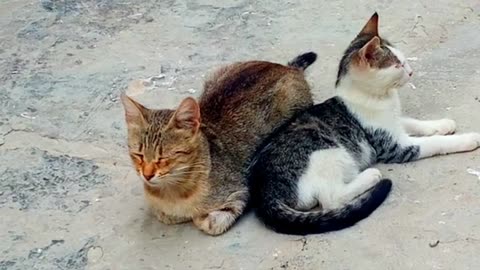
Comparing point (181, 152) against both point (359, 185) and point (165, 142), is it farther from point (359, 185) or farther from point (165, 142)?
point (359, 185)

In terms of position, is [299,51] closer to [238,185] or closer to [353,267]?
[238,185]

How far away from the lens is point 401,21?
4.70 meters

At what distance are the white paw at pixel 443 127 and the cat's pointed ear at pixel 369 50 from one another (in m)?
0.43

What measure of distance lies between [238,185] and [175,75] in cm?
109

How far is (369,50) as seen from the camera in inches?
140

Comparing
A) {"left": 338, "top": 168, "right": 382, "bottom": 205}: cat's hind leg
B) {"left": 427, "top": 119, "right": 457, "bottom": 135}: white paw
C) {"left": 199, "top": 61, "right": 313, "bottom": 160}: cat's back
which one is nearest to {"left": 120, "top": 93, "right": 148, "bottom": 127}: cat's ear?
{"left": 199, "top": 61, "right": 313, "bottom": 160}: cat's back

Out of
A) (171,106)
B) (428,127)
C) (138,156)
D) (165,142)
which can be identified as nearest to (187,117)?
(165,142)

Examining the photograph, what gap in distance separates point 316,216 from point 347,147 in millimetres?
351

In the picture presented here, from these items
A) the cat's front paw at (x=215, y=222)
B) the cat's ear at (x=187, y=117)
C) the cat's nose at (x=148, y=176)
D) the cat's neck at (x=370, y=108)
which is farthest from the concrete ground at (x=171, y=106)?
the cat's ear at (x=187, y=117)

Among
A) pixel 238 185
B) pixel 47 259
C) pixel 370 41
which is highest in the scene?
pixel 370 41

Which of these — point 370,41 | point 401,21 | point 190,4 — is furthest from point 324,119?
point 190,4

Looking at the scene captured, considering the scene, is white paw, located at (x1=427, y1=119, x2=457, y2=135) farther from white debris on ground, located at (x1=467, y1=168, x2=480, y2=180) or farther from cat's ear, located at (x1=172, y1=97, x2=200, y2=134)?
cat's ear, located at (x1=172, y1=97, x2=200, y2=134)

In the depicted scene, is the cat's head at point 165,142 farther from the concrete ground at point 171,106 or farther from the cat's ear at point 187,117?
the concrete ground at point 171,106

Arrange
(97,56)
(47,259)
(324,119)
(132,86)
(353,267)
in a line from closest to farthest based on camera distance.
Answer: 1. (353,267)
2. (47,259)
3. (324,119)
4. (132,86)
5. (97,56)
